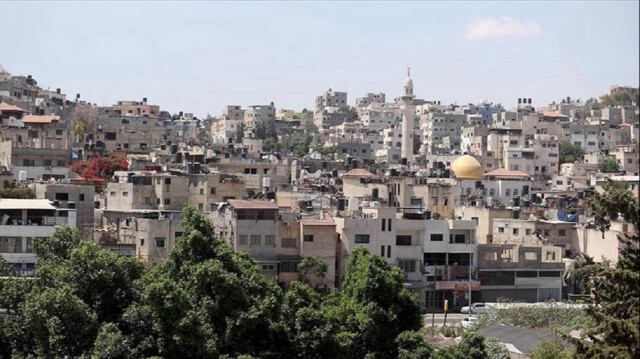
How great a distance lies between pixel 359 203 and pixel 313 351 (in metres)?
25.4

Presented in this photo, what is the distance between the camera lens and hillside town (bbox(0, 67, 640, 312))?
1773 inches

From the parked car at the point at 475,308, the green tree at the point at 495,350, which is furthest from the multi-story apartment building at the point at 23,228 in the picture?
the parked car at the point at 475,308

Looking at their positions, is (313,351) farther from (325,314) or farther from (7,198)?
(7,198)

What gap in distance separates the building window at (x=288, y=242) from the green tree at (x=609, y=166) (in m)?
43.6

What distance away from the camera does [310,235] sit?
46.2 metres

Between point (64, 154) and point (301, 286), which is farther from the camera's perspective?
point (64, 154)

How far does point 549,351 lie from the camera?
107 ft

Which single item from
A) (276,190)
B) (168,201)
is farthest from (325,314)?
(276,190)

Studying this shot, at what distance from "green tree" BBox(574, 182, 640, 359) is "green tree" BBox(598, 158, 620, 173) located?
66.0 metres

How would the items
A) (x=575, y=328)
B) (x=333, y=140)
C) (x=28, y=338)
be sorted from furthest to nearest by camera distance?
1. (x=333, y=140)
2. (x=575, y=328)
3. (x=28, y=338)

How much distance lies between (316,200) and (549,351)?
79.7 ft

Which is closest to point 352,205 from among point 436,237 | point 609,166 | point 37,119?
point 436,237

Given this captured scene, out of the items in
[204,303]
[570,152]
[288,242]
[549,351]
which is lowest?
[549,351]

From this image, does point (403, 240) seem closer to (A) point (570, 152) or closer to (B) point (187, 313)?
(B) point (187, 313)
